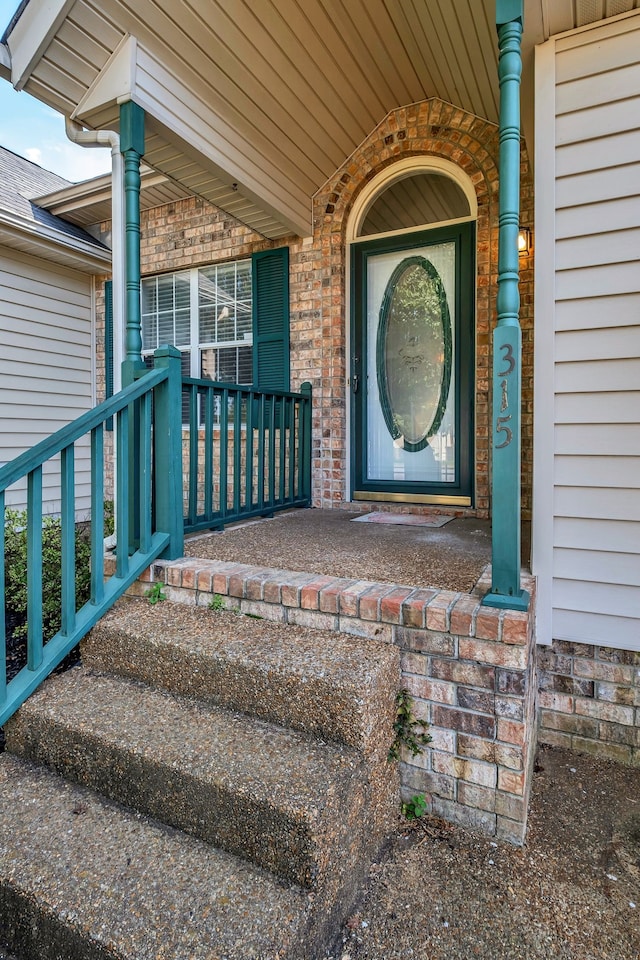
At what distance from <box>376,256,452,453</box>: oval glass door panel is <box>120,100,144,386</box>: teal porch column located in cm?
189

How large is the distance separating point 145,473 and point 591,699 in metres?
2.02

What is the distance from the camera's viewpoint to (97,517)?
6.58 feet

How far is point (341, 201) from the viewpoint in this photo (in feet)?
12.8

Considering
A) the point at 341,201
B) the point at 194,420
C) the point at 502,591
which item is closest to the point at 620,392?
the point at 502,591

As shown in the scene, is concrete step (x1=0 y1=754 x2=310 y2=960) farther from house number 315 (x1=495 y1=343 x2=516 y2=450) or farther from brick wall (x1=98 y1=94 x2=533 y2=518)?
brick wall (x1=98 y1=94 x2=533 y2=518)

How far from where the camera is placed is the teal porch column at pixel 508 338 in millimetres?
1618

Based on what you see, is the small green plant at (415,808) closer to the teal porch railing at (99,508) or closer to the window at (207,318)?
the teal porch railing at (99,508)

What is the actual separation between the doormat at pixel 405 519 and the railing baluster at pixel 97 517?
1683 millimetres

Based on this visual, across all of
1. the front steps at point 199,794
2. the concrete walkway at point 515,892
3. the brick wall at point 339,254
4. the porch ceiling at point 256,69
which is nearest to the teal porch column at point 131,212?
the porch ceiling at point 256,69

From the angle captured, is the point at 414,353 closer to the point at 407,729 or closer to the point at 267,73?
the point at 267,73

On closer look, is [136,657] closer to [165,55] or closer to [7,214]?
[165,55]

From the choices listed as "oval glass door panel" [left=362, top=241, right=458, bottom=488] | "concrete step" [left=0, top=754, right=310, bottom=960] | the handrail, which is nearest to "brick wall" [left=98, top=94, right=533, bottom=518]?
"oval glass door panel" [left=362, top=241, right=458, bottom=488]

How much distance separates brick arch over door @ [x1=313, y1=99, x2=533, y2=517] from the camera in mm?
3387

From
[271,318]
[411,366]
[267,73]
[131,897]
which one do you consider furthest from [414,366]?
[131,897]
